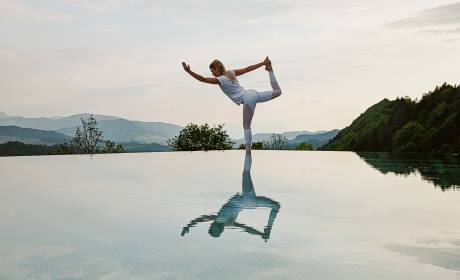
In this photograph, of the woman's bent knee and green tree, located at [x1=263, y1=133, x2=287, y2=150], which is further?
green tree, located at [x1=263, y1=133, x2=287, y2=150]

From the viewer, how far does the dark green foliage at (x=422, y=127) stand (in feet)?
68.7

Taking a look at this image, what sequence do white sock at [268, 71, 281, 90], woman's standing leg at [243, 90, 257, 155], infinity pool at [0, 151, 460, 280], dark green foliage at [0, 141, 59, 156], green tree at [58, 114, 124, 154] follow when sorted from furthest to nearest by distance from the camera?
green tree at [58, 114, 124, 154]
dark green foliage at [0, 141, 59, 156]
woman's standing leg at [243, 90, 257, 155]
white sock at [268, 71, 281, 90]
infinity pool at [0, 151, 460, 280]

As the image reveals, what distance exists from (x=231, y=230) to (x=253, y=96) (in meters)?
8.28

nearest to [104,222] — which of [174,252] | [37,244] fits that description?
[37,244]

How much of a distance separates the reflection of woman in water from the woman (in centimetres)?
524

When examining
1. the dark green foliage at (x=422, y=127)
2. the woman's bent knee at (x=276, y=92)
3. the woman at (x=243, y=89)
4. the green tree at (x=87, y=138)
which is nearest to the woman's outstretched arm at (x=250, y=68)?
the woman at (x=243, y=89)

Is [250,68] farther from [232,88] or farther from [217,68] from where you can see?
[217,68]

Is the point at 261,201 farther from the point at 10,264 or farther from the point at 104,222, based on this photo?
the point at 10,264

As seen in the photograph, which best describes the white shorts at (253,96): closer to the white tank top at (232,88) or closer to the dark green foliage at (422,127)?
the white tank top at (232,88)

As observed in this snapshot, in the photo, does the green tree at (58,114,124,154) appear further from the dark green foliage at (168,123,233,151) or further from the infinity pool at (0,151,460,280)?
the infinity pool at (0,151,460,280)

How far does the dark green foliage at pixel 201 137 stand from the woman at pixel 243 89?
18.4m

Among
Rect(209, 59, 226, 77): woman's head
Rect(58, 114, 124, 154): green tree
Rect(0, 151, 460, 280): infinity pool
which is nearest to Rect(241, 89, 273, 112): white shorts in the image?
Rect(209, 59, 226, 77): woman's head

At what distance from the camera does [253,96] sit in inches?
475

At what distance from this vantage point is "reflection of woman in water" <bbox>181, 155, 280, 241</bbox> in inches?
157
